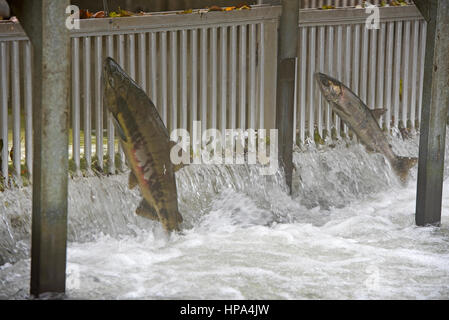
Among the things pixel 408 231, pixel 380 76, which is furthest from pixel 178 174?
pixel 380 76

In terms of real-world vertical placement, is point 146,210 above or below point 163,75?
below

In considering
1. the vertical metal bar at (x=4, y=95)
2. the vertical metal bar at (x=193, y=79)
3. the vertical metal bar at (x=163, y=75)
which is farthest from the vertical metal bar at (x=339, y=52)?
the vertical metal bar at (x=4, y=95)

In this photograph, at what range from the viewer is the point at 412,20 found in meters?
8.77

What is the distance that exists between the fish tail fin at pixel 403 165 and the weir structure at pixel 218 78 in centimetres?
69

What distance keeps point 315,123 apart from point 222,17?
1.77 meters

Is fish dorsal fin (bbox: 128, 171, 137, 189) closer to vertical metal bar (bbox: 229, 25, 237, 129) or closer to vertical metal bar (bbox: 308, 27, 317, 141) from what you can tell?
vertical metal bar (bbox: 229, 25, 237, 129)

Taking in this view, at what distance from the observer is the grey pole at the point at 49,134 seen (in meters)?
4.48

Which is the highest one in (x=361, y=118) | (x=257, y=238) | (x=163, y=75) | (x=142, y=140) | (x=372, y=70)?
(x=372, y=70)

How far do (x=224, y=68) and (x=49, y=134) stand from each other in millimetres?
3215

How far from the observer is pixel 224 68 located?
7.48 m

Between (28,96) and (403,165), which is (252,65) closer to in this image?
(403,165)

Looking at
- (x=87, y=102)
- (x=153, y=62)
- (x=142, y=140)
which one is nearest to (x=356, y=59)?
(x=153, y=62)

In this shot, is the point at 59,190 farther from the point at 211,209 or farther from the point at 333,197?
the point at 333,197

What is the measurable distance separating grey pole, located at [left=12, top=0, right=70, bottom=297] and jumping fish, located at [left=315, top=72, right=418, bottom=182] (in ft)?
13.1
